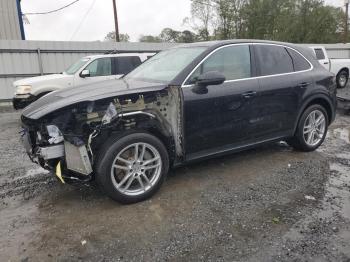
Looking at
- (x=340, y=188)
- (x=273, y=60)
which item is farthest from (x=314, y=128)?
(x=340, y=188)

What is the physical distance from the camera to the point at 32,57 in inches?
550

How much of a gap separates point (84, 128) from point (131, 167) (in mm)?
679

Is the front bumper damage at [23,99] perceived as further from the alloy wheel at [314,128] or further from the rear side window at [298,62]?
the alloy wheel at [314,128]

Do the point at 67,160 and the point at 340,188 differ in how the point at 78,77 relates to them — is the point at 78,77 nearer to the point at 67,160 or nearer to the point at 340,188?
the point at 67,160

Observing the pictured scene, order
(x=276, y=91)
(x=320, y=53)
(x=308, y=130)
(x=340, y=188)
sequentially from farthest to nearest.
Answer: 1. (x=320, y=53)
2. (x=308, y=130)
3. (x=276, y=91)
4. (x=340, y=188)

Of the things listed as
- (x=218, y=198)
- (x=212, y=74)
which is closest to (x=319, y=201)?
(x=218, y=198)

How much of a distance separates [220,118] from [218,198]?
101 centimetres

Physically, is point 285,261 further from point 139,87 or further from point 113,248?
point 139,87

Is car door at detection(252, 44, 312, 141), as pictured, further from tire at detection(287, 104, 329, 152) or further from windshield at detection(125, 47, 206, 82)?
windshield at detection(125, 47, 206, 82)

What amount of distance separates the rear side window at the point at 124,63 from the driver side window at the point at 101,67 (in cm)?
24

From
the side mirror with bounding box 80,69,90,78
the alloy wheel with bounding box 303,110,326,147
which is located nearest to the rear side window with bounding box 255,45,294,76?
the alloy wheel with bounding box 303,110,326,147

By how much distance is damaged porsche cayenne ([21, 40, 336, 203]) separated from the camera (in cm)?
342

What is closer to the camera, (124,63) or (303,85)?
(303,85)

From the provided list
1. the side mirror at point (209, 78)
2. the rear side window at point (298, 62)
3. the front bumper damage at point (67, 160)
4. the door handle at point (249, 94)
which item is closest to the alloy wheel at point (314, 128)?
the rear side window at point (298, 62)
